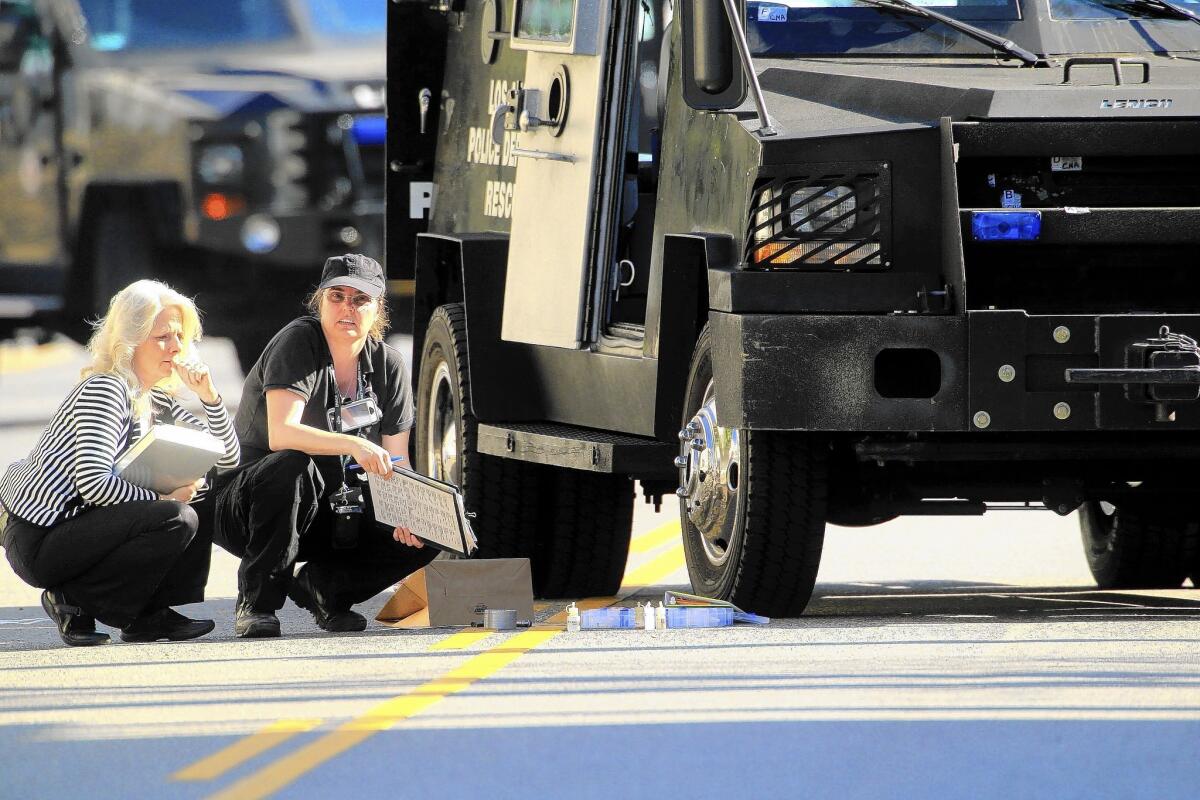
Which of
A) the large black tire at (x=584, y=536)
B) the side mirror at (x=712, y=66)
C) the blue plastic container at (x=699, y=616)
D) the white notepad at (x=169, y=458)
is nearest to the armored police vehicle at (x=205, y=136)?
the large black tire at (x=584, y=536)

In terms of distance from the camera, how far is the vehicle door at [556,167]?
9.98 metres

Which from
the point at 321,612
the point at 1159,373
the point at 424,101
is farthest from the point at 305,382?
the point at 424,101

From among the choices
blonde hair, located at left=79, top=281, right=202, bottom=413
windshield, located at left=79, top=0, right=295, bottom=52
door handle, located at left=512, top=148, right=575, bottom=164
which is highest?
windshield, located at left=79, top=0, right=295, bottom=52

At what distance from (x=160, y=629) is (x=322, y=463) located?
82cm

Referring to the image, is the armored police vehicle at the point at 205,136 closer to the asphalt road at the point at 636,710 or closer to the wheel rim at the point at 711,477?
the asphalt road at the point at 636,710

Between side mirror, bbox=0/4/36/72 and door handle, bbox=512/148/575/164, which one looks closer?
door handle, bbox=512/148/575/164

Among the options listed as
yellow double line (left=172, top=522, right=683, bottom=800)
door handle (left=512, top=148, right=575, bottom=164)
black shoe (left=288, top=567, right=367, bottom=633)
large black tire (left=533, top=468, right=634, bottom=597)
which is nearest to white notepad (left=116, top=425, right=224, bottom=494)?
black shoe (left=288, top=567, right=367, bottom=633)

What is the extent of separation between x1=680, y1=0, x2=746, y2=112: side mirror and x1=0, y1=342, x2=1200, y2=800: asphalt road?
64.7 inches

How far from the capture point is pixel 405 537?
367 inches

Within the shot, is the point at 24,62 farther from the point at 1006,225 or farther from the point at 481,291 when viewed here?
the point at 1006,225

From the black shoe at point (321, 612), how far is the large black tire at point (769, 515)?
123cm

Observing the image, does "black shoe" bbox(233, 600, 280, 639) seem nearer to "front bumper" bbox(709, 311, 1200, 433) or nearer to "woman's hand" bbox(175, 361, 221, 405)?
"woman's hand" bbox(175, 361, 221, 405)

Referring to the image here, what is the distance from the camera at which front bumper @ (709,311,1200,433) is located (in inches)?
329

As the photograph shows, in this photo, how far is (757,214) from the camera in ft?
28.0
